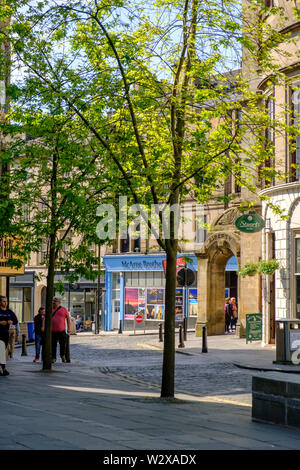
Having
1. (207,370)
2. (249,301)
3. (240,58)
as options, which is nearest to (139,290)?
(249,301)

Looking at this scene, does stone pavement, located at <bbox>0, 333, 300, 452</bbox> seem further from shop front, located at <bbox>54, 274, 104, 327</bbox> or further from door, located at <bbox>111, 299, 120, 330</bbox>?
shop front, located at <bbox>54, 274, 104, 327</bbox>

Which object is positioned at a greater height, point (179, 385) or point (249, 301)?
point (249, 301)

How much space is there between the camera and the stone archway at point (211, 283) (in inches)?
1320

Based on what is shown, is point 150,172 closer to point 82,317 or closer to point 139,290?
point 139,290

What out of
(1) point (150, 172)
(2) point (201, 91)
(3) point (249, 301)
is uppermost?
(2) point (201, 91)

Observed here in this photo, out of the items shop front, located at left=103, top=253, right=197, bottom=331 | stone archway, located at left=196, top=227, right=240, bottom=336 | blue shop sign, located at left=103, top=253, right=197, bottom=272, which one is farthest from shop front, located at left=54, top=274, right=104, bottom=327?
stone archway, located at left=196, top=227, right=240, bottom=336

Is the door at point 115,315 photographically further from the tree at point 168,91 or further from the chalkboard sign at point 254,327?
the tree at point 168,91

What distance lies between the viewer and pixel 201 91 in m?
11.9

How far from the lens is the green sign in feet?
77.7

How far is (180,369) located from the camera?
62.3 ft

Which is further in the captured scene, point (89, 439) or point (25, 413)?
point (25, 413)

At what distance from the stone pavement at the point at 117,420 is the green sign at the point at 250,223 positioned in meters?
9.25

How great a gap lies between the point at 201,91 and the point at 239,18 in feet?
4.79
